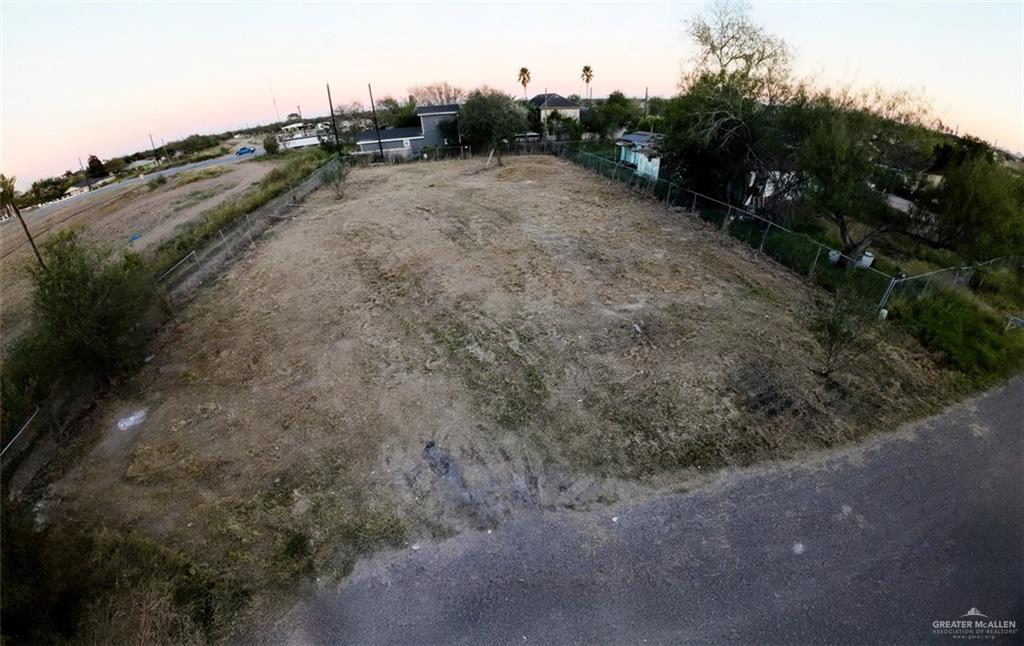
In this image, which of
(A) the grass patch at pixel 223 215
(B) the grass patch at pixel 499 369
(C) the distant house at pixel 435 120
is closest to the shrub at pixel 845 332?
(B) the grass patch at pixel 499 369

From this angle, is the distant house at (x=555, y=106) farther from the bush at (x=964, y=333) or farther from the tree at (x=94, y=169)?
the tree at (x=94, y=169)

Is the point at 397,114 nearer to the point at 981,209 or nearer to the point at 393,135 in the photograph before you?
the point at 393,135

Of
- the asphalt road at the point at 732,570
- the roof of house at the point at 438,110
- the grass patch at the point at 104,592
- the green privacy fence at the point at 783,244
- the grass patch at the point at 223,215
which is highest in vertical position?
the roof of house at the point at 438,110

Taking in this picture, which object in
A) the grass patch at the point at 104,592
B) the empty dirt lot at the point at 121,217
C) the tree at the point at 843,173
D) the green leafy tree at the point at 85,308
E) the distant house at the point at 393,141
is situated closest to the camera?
the grass patch at the point at 104,592

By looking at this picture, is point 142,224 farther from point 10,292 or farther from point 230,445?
point 230,445

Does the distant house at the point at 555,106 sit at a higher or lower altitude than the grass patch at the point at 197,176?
higher

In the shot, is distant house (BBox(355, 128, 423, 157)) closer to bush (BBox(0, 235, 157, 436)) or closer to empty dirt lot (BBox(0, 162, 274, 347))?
empty dirt lot (BBox(0, 162, 274, 347))
